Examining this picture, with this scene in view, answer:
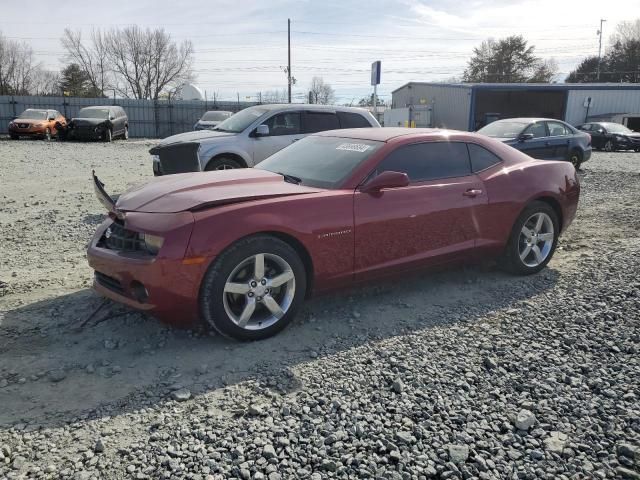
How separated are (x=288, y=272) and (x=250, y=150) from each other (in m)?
5.32

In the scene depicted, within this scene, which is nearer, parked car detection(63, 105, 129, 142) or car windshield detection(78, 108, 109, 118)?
parked car detection(63, 105, 129, 142)

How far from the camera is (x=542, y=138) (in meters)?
13.2

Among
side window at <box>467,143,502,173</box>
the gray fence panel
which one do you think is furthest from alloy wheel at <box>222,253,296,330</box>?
the gray fence panel

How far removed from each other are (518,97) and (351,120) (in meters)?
34.9

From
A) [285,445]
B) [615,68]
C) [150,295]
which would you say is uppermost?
[615,68]

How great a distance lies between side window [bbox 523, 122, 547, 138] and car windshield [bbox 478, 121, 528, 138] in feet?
0.58

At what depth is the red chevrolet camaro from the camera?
3441 millimetres

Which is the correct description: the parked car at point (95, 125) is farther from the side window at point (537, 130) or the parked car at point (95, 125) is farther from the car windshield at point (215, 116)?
the side window at point (537, 130)

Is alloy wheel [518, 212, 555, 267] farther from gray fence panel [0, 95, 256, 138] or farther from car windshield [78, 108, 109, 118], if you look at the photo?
gray fence panel [0, 95, 256, 138]

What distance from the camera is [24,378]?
3139 millimetres

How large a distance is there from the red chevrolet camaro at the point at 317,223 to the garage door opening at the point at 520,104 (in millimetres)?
34966

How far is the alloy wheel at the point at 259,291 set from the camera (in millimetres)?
3553

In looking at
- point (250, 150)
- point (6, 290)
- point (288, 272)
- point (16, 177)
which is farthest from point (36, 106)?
point (288, 272)

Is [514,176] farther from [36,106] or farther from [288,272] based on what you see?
[36,106]
